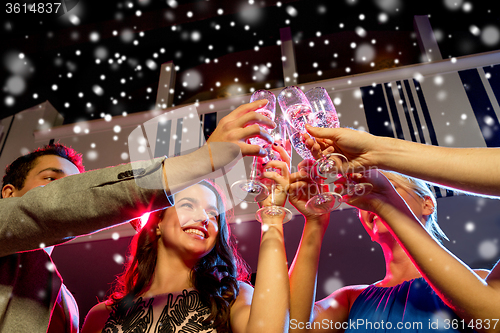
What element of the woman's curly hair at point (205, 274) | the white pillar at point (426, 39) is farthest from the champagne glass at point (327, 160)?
the white pillar at point (426, 39)

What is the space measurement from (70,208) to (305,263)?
31.8 inches

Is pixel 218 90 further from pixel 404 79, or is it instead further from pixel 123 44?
pixel 404 79

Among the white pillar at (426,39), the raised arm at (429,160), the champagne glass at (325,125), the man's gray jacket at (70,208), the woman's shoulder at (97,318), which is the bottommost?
the woman's shoulder at (97,318)

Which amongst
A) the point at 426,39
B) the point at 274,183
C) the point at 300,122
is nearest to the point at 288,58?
the point at 426,39

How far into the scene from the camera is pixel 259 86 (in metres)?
4.54

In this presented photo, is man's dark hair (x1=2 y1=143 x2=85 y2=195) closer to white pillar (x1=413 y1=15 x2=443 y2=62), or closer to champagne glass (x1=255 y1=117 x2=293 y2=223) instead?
champagne glass (x1=255 y1=117 x2=293 y2=223)

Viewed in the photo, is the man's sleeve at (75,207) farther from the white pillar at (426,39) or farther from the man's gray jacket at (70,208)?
the white pillar at (426,39)

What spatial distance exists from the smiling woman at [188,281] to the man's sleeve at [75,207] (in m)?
0.51

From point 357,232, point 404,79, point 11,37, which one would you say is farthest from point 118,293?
point 11,37

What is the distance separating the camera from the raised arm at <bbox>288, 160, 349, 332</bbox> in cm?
110

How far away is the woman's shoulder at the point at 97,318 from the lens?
4.11ft

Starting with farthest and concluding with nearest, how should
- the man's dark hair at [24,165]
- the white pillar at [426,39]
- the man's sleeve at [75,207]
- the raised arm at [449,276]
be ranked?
1. the white pillar at [426,39]
2. the man's dark hair at [24,165]
3. the raised arm at [449,276]
4. the man's sleeve at [75,207]

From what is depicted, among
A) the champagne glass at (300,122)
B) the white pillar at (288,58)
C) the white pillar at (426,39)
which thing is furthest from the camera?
the white pillar at (288,58)

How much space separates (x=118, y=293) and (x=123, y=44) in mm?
4152
